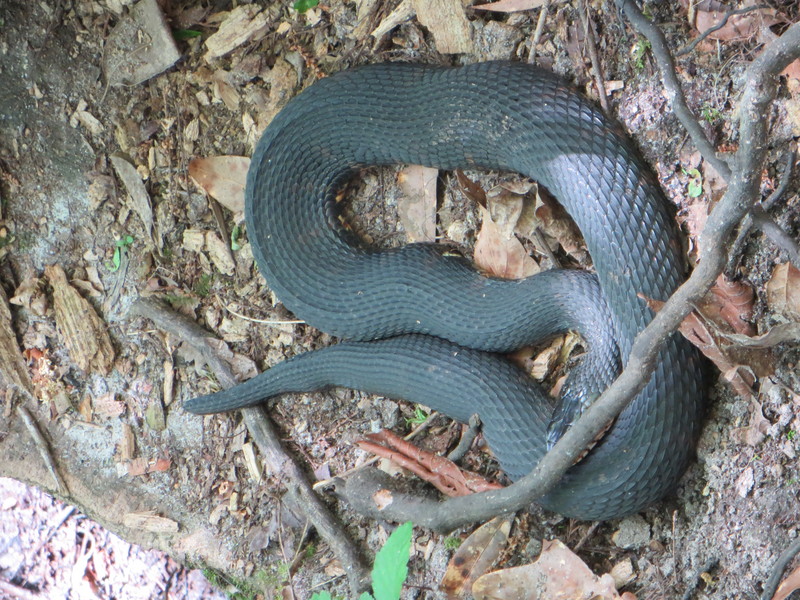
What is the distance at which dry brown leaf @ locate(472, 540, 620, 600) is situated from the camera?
3318 millimetres

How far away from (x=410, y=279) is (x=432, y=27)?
138cm

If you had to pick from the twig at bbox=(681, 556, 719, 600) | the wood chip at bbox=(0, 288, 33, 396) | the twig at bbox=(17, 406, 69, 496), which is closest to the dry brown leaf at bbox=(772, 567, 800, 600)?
the twig at bbox=(681, 556, 719, 600)

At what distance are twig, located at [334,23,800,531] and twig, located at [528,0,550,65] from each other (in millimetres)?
1569

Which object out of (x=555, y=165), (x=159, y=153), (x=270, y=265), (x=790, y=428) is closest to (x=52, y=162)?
(x=159, y=153)

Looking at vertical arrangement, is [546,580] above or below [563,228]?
below

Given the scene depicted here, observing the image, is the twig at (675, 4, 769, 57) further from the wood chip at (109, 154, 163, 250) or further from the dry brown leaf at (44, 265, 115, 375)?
the dry brown leaf at (44, 265, 115, 375)

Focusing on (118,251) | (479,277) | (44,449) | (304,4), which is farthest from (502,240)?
(44,449)

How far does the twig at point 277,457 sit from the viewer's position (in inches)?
159

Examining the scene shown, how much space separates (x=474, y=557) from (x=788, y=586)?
139cm

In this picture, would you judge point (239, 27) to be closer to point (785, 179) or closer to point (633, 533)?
point (785, 179)

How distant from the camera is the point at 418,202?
4285mm

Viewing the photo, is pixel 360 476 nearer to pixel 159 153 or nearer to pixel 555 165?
pixel 555 165

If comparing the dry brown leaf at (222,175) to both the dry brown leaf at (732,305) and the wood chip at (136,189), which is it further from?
the dry brown leaf at (732,305)

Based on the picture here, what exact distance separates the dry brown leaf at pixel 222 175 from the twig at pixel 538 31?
183cm
